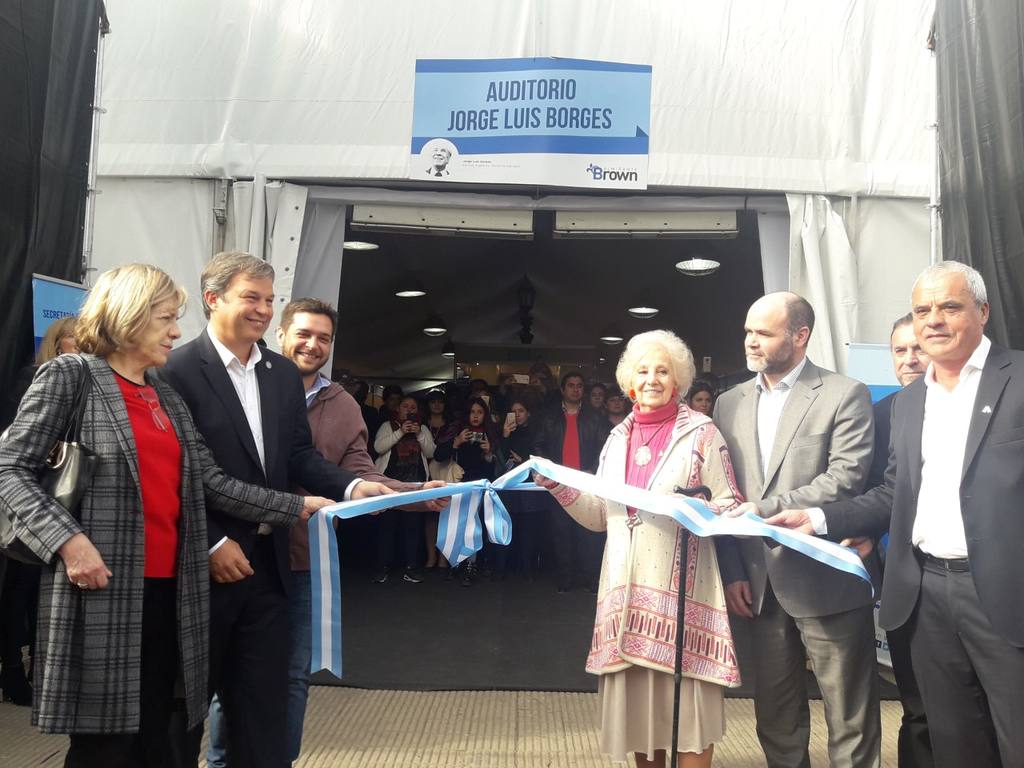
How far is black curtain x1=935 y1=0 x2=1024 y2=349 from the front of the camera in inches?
151

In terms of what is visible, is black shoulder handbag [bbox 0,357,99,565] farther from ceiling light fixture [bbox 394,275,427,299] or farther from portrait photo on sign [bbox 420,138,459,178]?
ceiling light fixture [bbox 394,275,427,299]

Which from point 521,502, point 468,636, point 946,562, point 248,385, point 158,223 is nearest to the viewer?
point 946,562

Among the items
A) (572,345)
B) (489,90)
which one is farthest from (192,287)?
(572,345)

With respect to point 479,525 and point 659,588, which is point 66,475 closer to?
point 479,525

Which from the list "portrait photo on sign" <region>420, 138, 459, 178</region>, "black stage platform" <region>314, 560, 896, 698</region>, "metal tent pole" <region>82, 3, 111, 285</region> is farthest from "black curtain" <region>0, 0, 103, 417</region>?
"black stage platform" <region>314, 560, 896, 698</region>

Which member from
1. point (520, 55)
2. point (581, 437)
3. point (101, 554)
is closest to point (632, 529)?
point (101, 554)

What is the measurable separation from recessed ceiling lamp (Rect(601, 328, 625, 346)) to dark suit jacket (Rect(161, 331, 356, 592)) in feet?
34.3

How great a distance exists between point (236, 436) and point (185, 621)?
1.94 feet

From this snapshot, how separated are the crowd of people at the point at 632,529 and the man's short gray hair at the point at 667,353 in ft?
0.04

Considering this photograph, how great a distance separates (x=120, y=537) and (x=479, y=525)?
52.2 inches

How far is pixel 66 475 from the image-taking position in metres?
2.04

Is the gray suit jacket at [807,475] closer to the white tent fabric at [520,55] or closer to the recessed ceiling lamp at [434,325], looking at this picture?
the white tent fabric at [520,55]

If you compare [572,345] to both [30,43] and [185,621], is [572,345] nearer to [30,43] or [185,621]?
[30,43]

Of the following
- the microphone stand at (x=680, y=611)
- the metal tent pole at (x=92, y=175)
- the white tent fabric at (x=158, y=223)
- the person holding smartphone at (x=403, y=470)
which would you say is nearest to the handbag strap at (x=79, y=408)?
the microphone stand at (x=680, y=611)
